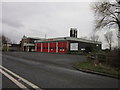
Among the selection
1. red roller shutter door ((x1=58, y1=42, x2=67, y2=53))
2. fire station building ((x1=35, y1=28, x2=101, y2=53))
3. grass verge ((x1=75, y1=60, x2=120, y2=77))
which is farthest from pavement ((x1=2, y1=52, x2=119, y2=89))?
red roller shutter door ((x1=58, y1=42, x2=67, y2=53))

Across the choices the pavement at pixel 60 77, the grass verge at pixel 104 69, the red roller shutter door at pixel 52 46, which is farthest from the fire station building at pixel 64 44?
the pavement at pixel 60 77

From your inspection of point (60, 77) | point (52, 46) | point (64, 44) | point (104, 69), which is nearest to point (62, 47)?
point (64, 44)

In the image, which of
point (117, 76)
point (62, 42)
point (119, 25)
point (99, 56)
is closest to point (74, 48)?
point (62, 42)

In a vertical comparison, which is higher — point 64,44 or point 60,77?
point 64,44

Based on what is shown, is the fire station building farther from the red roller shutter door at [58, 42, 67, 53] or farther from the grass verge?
the grass verge

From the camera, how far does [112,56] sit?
1121cm

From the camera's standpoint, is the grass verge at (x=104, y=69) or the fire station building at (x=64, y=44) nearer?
the grass verge at (x=104, y=69)

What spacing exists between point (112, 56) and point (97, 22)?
19340 millimetres

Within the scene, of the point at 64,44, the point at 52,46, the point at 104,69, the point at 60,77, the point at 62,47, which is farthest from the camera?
the point at 52,46

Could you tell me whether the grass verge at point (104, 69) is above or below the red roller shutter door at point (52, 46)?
below

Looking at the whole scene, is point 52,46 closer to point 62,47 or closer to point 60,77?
point 62,47

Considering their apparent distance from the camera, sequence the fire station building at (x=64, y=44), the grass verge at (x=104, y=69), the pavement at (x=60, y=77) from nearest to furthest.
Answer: the pavement at (x=60, y=77) < the grass verge at (x=104, y=69) < the fire station building at (x=64, y=44)

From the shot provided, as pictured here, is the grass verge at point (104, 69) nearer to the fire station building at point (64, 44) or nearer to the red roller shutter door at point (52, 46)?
the fire station building at point (64, 44)

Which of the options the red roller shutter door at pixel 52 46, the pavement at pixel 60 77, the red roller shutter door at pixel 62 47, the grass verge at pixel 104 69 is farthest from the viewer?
the red roller shutter door at pixel 52 46
